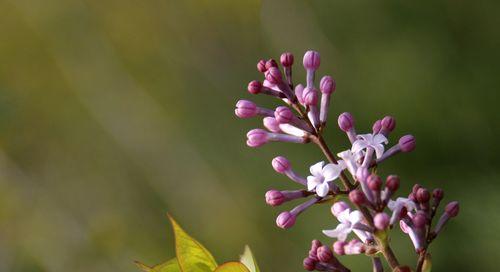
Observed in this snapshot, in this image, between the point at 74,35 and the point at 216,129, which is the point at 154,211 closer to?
the point at 216,129

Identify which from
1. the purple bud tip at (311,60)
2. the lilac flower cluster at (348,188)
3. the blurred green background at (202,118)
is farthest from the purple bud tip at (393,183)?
the blurred green background at (202,118)

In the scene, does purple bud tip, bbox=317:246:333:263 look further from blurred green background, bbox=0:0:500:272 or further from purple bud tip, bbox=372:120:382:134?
blurred green background, bbox=0:0:500:272

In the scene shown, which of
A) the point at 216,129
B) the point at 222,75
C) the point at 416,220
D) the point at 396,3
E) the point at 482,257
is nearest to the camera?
the point at 416,220

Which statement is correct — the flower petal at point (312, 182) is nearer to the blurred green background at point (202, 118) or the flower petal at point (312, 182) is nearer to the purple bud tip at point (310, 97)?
the purple bud tip at point (310, 97)

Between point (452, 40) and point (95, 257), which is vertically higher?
point (95, 257)

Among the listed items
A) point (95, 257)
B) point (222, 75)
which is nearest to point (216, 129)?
point (222, 75)

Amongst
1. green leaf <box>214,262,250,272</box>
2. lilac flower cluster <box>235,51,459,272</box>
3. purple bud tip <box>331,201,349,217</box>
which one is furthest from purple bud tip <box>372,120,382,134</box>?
green leaf <box>214,262,250,272</box>

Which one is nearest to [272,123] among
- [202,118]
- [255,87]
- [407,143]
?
[255,87]
